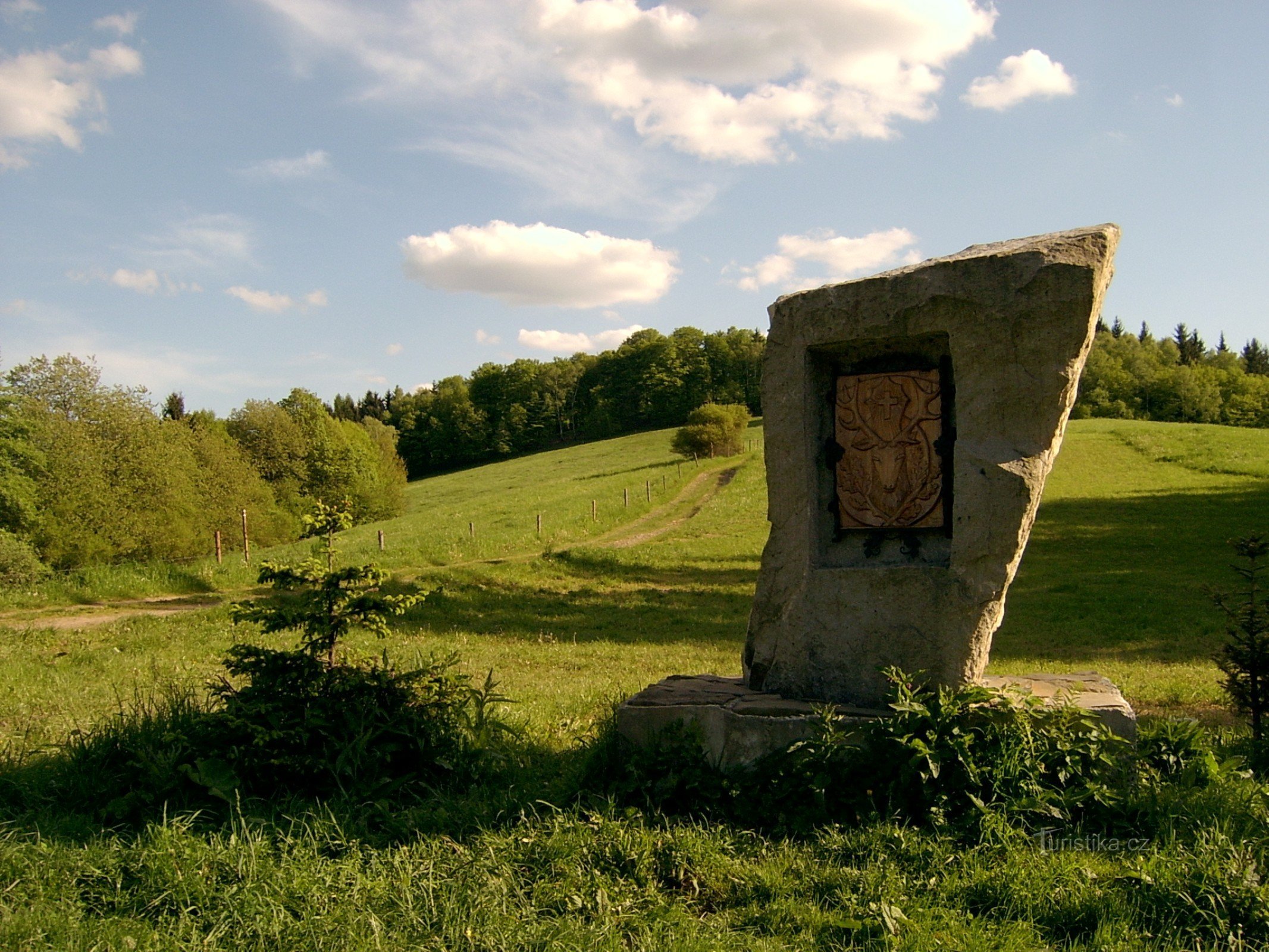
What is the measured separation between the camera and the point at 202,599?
1723 centimetres

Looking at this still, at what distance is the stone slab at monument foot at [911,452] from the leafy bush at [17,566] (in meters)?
21.0

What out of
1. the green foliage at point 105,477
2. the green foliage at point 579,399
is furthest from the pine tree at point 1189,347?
the green foliage at point 105,477

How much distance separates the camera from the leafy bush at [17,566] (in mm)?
20484

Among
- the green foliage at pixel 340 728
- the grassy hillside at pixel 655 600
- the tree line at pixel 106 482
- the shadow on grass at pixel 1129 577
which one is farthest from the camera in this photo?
the tree line at pixel 106 482

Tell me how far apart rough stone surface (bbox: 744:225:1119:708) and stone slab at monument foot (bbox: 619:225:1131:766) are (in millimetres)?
12

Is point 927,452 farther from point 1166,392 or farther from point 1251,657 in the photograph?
point 1166,392

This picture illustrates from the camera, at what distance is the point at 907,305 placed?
6258 mm

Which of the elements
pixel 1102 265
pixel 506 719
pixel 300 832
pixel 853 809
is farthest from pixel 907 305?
pixel 300 832

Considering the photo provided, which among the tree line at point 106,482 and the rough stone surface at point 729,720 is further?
the tree line at point 106,482

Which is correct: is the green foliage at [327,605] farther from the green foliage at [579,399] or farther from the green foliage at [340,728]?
the green foliage at [579,399]

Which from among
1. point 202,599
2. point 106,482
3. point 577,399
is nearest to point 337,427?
point 106,482

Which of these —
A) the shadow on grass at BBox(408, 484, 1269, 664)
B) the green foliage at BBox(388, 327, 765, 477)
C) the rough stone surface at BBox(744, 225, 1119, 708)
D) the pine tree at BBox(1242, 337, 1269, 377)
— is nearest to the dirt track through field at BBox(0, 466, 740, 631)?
the shadow on grass at BBox(408, 484, 1269, 664)

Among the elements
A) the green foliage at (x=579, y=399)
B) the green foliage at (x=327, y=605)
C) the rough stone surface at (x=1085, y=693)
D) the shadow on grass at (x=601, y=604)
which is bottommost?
the shadow on grass at (x=601, y=604)

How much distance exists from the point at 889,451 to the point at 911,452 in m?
0.16
